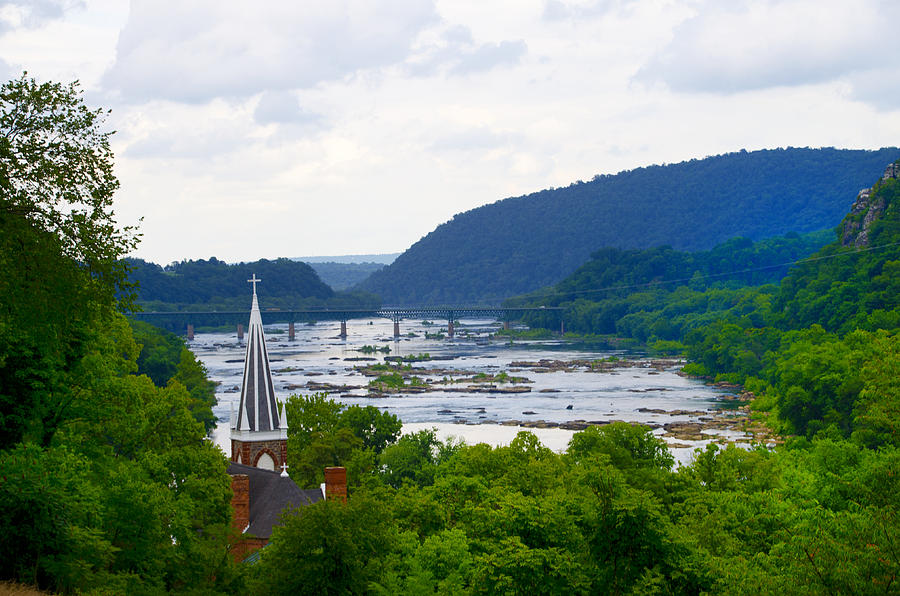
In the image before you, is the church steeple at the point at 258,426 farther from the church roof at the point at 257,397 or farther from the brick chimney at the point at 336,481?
the brick chimney at the point at 336,481

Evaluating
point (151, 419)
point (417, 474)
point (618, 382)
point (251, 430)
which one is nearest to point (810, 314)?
point (618, 382)

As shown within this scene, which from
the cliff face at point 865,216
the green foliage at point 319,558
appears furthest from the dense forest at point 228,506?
the cliff face at point 865,216

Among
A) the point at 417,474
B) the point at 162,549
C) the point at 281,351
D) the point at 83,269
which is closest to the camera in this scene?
the point at 83,269

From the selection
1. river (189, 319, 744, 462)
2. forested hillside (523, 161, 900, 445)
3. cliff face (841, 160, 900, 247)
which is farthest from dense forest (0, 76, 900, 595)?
cliff face (841, 160, 900, 247)

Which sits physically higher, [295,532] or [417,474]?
[295,532]

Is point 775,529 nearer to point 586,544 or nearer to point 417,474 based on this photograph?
point 586,544

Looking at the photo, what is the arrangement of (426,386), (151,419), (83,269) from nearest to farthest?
(83,269)
(151,419)
(426,386)

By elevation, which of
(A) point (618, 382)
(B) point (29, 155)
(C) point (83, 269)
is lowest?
(A) point (618, 382)
